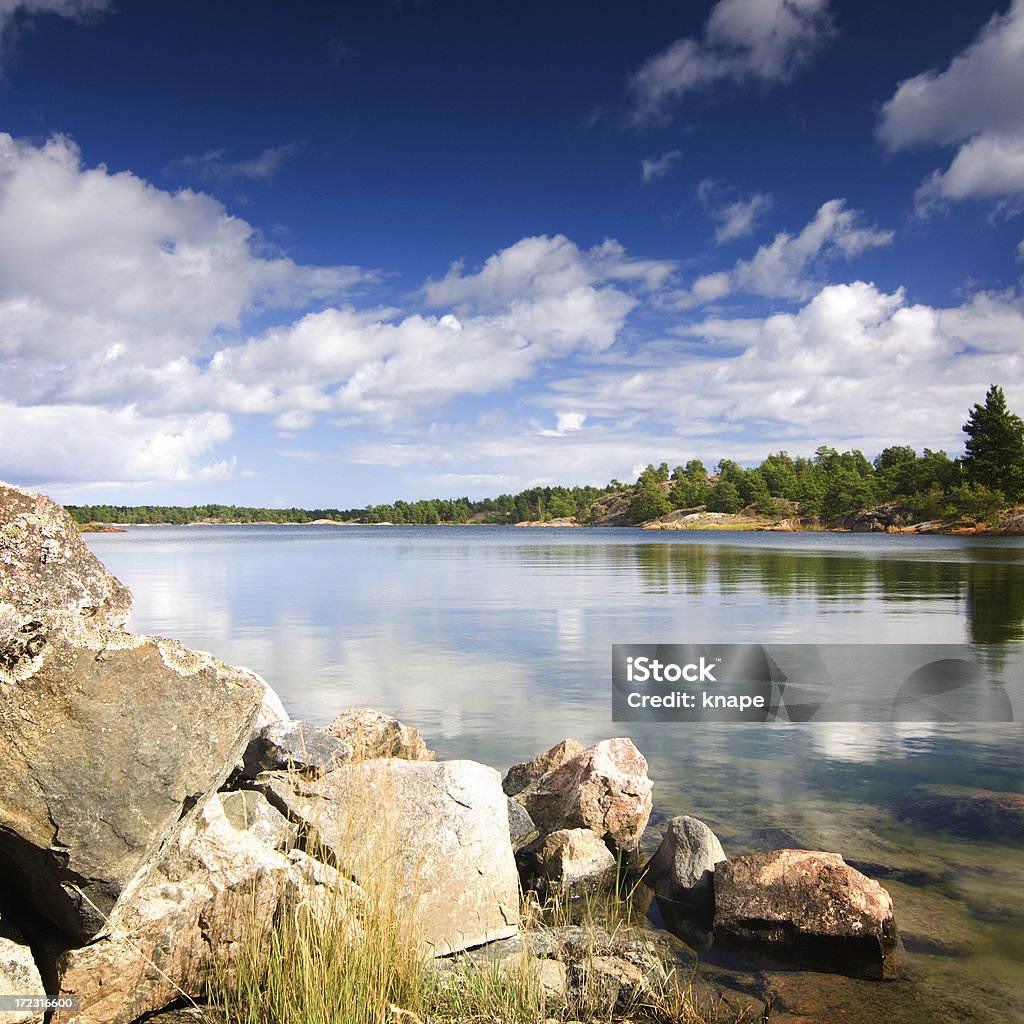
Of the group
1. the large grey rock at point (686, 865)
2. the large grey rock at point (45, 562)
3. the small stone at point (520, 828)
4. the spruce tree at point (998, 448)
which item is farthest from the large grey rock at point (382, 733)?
the spruce tree at point (998, 448)

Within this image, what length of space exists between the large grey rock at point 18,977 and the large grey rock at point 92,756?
248 millimetres

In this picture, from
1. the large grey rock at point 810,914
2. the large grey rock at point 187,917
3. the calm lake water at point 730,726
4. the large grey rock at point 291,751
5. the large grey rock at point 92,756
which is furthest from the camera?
the large grey rock at point 291,751

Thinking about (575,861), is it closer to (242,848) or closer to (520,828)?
(520,828)

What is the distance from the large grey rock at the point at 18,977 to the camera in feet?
15.1

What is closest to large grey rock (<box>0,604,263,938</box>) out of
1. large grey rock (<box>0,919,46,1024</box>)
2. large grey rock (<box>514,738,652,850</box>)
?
large grey rock (<box>0,919,46,1024</box>)

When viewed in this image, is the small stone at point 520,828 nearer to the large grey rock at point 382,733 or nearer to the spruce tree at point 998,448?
the large grey rock at point 382,733

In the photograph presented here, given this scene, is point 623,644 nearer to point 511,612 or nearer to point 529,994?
point 511,612

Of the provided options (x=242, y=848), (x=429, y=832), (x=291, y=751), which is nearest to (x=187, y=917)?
(x=242, y=848)

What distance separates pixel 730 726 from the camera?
1482cm

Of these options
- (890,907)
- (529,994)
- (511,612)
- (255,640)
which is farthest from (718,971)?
(511,612)

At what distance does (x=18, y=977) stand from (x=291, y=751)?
3.65m

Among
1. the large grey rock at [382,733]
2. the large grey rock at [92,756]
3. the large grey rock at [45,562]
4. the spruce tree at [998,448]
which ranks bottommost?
the large grey rock at [382,733]

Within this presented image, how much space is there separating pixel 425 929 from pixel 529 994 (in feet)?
3.74

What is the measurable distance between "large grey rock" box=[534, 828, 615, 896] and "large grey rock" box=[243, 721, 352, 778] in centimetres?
222
